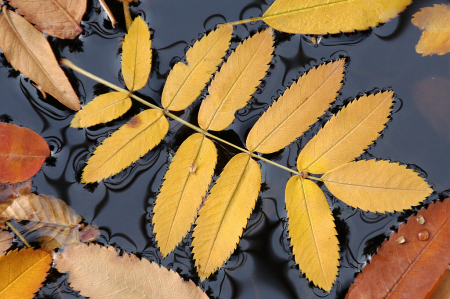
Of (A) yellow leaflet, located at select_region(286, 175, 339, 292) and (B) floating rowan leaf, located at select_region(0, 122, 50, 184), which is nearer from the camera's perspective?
(A) yellow leaflet, located at select_region(286, 175, 339, 292)

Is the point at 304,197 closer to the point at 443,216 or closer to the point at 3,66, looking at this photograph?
the point at 443,216

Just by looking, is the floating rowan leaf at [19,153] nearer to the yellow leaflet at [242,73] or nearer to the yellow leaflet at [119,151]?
the yellow leaflet at [119,151]

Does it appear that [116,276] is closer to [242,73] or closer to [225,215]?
[225,215]

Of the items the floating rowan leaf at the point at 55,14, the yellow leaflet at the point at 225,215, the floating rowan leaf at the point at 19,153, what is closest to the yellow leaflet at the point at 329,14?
the yellow leaflet at the point at 225,215

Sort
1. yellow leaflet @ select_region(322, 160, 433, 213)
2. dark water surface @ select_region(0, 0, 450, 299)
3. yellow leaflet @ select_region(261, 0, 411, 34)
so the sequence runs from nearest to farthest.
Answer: yellow leaflet @ select_region(322, 160, 433, 213)
yellow leaflet @ select_region(261, 0, 411, 34)
dark water surface @ select_region(0, 0, 450, 299)

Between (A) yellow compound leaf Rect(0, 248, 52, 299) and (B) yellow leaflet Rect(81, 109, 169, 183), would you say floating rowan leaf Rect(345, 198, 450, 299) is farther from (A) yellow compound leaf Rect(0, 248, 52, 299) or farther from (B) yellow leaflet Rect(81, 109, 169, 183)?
(A) yellow compound leaf Rect(0, 248, 52, 299)

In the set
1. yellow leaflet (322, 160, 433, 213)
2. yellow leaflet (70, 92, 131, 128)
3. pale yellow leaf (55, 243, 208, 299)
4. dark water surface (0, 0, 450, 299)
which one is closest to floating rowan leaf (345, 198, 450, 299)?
dark water surface (0, 0, 450, 299)
